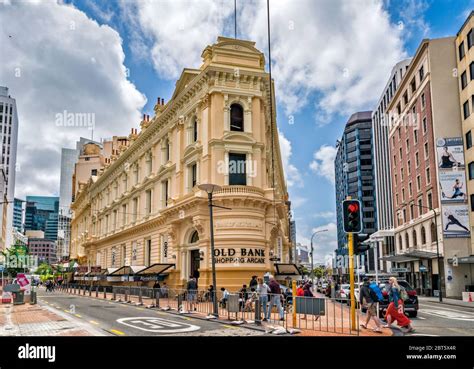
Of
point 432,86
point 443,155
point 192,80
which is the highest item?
point 432,86

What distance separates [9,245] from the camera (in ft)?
319

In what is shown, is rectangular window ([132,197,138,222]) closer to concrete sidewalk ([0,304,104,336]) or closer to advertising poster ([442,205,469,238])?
concrete sidewalk ([0,304,104,336])

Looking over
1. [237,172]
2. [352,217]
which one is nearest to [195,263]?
[237,172]

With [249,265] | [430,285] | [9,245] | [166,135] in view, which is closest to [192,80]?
[166,135]

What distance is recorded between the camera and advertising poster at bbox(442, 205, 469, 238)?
140ft

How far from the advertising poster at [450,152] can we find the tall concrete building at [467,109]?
0.60 metres

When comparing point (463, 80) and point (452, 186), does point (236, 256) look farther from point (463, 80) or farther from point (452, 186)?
point (463, 80)

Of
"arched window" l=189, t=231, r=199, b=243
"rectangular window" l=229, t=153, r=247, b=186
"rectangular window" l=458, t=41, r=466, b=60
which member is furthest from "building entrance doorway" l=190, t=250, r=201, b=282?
"rectangular window" l=458, t=41, r=466, b=60

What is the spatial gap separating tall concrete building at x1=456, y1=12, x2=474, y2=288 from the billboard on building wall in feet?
2.11

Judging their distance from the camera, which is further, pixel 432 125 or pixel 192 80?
pixel 432 125

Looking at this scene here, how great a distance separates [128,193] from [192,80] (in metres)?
17.7

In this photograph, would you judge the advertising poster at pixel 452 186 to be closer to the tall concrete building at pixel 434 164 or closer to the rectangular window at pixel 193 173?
the tall concrete building at pixel 434 164
